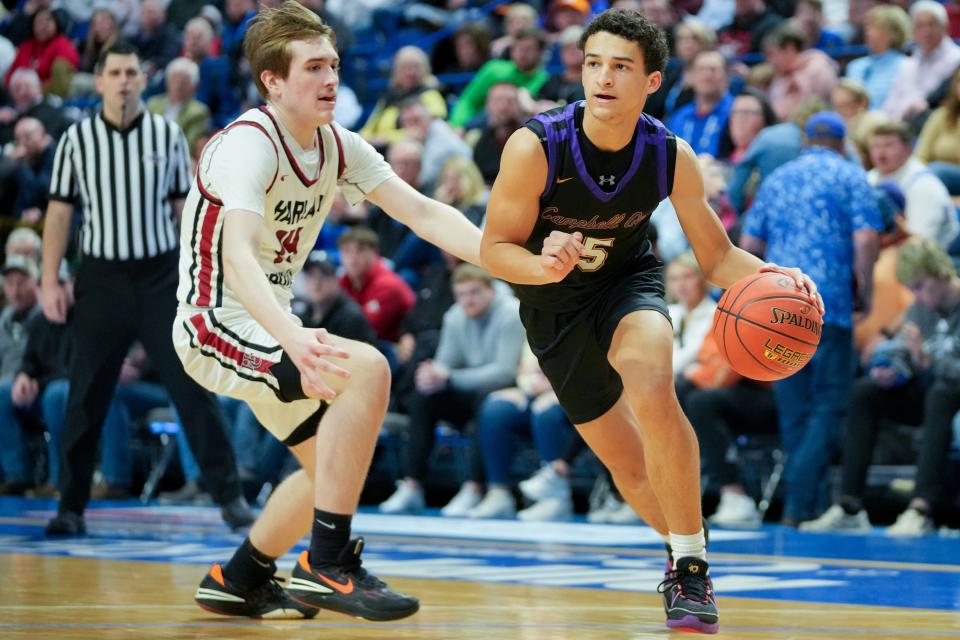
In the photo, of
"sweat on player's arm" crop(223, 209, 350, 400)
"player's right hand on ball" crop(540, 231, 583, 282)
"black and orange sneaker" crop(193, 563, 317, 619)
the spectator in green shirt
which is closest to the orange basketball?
"player's right hand on ball" crop(540, 231, 583, 282)

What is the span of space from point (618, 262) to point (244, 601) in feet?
4.94

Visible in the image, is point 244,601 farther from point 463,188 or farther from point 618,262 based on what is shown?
point 463,188

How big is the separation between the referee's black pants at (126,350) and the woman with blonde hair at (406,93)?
Result: 4.84 m

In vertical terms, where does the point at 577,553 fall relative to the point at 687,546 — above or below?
below

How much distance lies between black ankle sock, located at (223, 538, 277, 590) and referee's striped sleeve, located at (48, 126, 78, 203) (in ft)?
10.6

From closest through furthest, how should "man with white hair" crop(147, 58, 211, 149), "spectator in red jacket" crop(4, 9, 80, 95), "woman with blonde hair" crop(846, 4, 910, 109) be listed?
"woman with blonde hair" crop(846, 4, 910, 109), "man with white hair" crop(147, 58, 211, 149), "spectator in red jacket" crop(4, 9, 80, 95)

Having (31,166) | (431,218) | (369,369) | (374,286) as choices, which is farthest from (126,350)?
(31,166)

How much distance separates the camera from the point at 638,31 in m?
4.11

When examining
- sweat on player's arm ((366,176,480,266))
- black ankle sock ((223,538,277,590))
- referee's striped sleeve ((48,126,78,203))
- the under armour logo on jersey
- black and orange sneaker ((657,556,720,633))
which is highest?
referee's striped sleeve ((48,126,78,203))

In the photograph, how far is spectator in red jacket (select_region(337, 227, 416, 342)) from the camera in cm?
955

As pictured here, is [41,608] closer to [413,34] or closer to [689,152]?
[689,152]

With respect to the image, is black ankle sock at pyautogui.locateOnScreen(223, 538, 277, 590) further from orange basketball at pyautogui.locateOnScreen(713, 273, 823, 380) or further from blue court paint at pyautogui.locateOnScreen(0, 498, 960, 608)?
orange basketball at pyautogui.locateOnScreen(713, 273, 823, 380)

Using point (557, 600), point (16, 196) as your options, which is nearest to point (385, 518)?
point (557, 600)

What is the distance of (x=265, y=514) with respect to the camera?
442 cm
